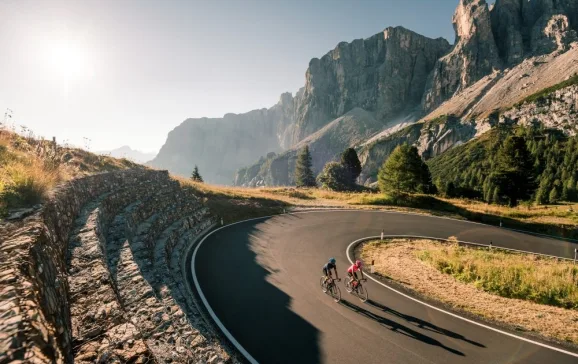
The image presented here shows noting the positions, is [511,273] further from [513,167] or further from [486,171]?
[486,171]

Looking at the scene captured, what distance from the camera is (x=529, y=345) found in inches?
378

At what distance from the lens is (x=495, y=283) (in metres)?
14.3

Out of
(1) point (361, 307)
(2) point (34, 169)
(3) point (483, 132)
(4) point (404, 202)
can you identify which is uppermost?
(3) point (483, 132)

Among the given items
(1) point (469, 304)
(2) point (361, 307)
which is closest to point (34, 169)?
(2) point (361, 307)

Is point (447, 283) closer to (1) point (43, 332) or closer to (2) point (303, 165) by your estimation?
(1) point (43, 332)

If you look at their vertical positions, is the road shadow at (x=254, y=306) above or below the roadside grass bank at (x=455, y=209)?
below

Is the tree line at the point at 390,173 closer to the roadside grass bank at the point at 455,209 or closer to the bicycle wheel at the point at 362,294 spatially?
the roadside grass bank at the point at 455,209

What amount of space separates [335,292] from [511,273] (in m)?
9.86

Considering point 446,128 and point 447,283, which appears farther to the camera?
point 446,128

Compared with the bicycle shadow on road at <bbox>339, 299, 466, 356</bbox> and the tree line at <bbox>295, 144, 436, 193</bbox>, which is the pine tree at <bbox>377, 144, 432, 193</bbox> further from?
the bicycle shadow on road at <bbox>339, 299, 466, 356</bbox>

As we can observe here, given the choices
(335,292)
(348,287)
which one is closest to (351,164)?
(348,287)

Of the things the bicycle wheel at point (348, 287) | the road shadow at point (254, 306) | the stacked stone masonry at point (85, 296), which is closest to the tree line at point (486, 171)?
the bicycle wheel at point (348, 287)

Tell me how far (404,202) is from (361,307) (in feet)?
93.4

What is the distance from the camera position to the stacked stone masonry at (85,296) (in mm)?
3428
